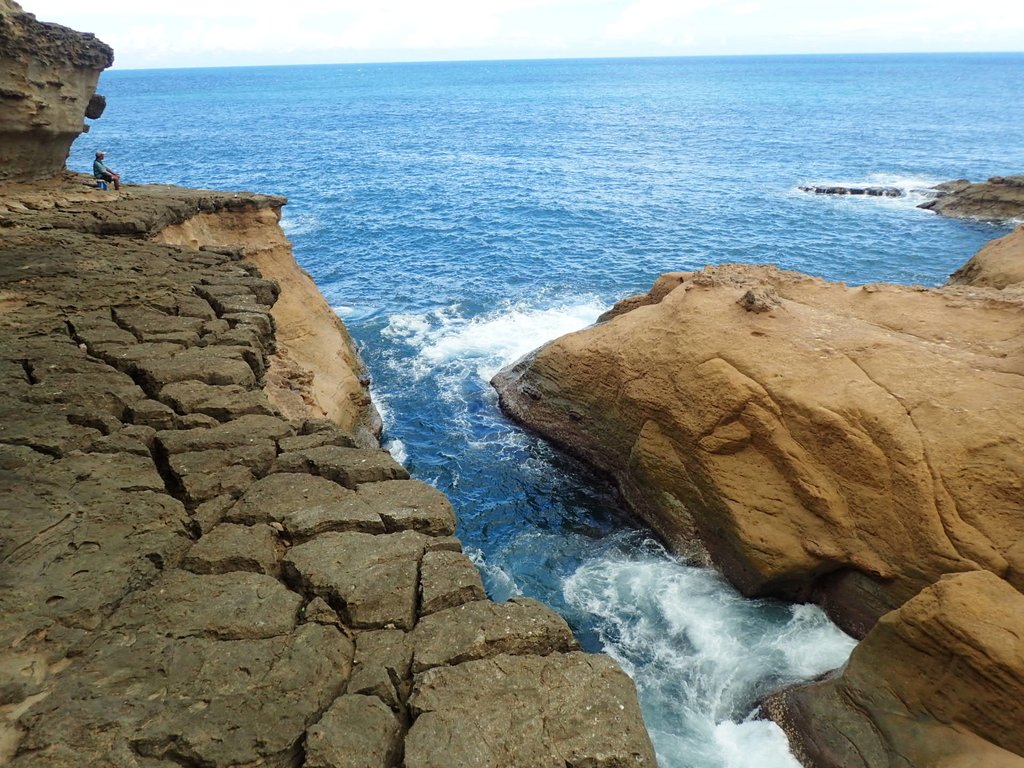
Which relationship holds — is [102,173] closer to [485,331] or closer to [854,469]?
[485,331]

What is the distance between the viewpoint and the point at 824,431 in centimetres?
1237

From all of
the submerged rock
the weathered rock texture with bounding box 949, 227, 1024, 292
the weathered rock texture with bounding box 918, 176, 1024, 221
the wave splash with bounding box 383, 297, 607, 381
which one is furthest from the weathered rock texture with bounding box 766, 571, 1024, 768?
the submerged rock

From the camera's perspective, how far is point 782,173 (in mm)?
56375

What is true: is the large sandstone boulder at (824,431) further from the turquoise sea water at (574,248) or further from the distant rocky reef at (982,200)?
the distant rocky reef at (982,200)

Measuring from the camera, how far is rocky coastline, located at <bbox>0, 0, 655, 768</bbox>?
5.14m

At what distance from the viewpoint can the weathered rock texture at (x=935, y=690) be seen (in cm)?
866

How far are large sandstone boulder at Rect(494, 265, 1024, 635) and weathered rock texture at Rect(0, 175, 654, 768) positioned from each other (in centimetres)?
769

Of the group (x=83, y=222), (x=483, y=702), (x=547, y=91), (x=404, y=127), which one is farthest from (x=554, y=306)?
(x=547, y=91)

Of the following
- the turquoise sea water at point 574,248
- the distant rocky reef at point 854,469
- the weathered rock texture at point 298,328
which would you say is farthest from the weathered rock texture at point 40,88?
the distant rocky reef at point 854,469

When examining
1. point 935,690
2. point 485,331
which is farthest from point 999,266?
point 485,331

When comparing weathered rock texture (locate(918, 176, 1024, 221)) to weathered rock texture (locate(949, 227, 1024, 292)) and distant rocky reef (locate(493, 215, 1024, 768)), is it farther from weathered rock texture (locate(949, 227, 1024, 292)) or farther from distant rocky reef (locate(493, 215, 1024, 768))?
distant rocky reef (locate(493, 215, 1024, 768))

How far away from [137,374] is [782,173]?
2266 inches

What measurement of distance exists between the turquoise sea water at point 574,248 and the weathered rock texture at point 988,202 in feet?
6.85

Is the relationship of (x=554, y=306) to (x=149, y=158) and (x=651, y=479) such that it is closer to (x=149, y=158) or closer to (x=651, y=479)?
(x=651, y=479)
